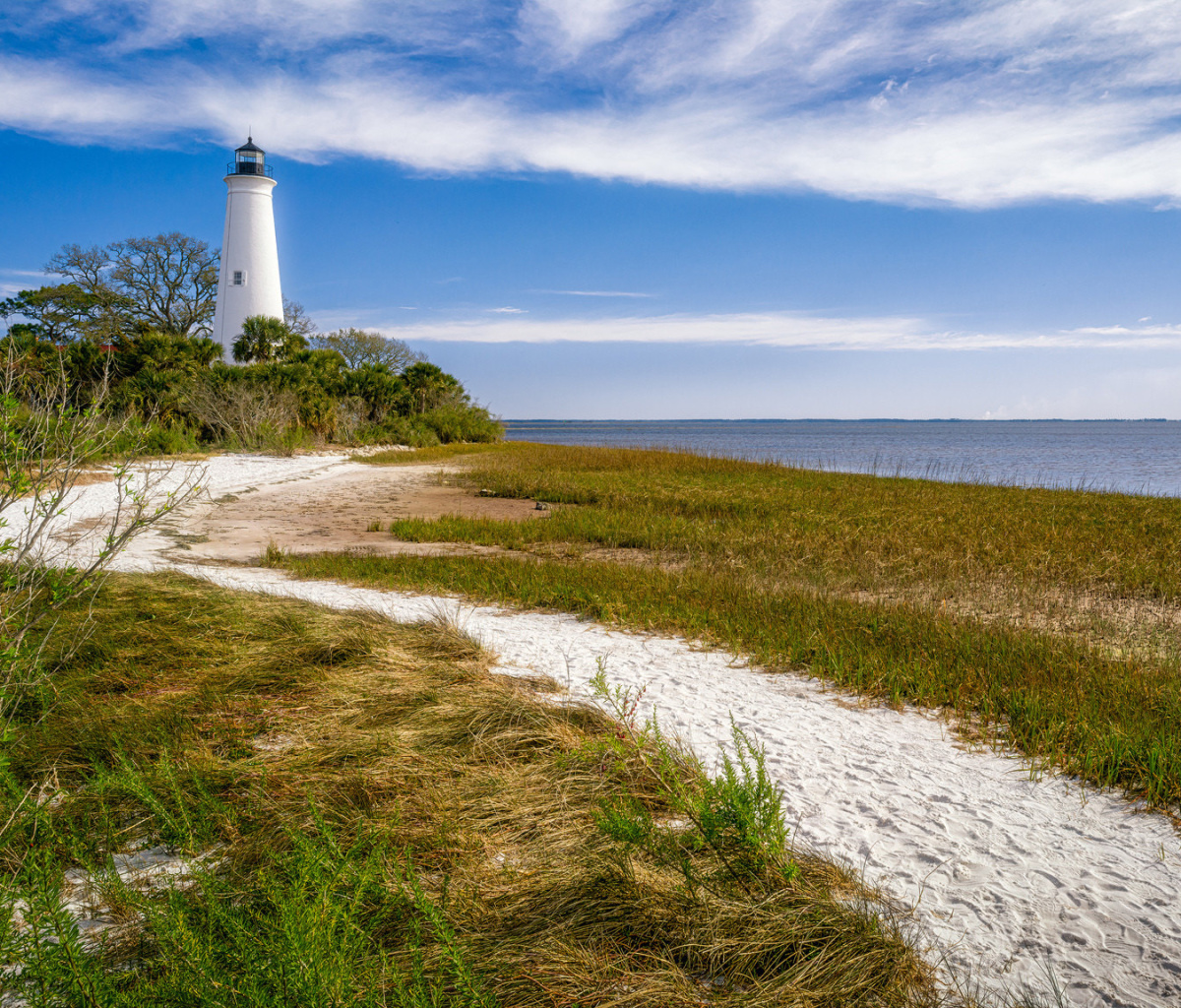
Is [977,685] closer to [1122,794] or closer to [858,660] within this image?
[858,660]

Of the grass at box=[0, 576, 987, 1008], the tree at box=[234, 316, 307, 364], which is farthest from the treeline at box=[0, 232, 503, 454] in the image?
the grass at box=[0, 576, 987, 1008]

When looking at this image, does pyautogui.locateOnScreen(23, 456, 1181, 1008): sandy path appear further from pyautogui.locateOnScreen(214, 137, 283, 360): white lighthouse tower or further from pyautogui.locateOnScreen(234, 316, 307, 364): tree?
pyautogui.locateOnScreen(214, 137, 283, 360): white lighthouse tower

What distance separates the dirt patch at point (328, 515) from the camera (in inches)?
391

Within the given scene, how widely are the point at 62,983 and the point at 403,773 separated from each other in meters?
1.47

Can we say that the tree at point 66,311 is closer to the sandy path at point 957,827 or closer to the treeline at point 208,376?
the treeline at point 208,376

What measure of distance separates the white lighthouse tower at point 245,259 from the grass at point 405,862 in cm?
3541

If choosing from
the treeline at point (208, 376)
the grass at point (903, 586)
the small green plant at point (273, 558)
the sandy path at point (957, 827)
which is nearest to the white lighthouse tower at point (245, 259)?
the treeline at point (208, 376)

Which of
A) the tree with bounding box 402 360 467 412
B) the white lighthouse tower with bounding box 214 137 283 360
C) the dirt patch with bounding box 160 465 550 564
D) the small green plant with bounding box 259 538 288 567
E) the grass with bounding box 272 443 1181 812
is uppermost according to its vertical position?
the white lighthouse tower with bounding box 214 137 283 360

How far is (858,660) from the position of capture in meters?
5.11

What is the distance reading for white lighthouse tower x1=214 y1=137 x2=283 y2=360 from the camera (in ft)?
116

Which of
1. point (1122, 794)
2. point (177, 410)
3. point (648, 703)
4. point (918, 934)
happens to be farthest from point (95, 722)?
point (177, 410)

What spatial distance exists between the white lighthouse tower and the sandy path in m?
35.2

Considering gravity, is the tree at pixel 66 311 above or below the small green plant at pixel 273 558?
above

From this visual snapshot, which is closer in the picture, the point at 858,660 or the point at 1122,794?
the point at 1122,794
